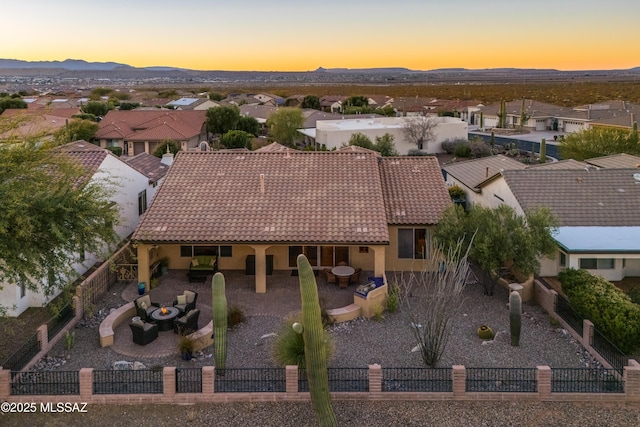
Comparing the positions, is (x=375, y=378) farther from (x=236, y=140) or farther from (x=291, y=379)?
(x=236, y=140)

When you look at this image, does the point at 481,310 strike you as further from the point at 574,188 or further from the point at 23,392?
the point at 23,392

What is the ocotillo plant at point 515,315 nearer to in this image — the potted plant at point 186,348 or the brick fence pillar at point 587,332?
the brick fence pillar at point 587,332

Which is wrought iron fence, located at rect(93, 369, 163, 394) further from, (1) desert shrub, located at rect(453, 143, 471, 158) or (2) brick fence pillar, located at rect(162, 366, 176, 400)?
(1) desert shrub, located at rect(453, 143, 471, 158)

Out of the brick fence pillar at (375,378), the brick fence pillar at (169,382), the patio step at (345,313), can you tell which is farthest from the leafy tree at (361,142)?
the brick fence pillar at (169,382)

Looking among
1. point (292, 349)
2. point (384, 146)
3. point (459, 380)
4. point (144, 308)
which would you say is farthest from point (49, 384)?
point (384, 146)

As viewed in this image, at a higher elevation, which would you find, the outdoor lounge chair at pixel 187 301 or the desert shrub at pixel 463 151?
the desert shrub at pixel 463 151

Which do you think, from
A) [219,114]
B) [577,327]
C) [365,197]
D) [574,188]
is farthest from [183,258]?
[219,114]

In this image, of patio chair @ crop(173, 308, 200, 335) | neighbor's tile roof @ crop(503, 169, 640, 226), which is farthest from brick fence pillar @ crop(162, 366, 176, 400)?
neighbor's tile roof @ crop(503, 169, 640, 226)
